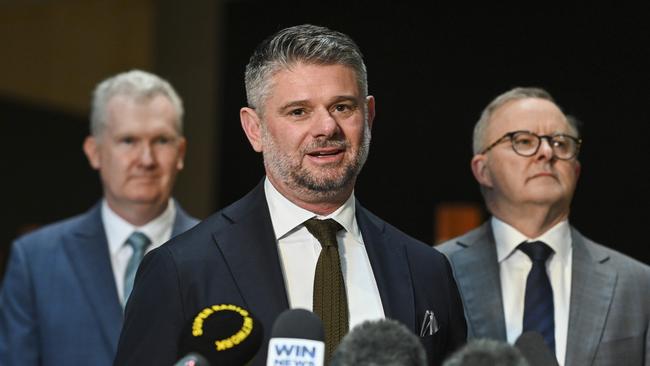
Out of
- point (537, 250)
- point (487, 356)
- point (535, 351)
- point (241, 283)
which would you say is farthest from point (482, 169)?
point (487, 356)

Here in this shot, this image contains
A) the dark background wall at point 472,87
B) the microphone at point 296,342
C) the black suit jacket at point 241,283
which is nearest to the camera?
the microphone at point 296,342

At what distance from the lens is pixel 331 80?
1.84 metres

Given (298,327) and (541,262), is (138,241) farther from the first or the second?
(298,327)

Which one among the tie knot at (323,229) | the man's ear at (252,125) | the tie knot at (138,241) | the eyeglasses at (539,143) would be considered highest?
the man's ear at (252,125)

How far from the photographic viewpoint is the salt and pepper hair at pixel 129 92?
3.24 metres

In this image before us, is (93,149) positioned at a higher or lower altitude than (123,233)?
higher

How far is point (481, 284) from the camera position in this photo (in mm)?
2736

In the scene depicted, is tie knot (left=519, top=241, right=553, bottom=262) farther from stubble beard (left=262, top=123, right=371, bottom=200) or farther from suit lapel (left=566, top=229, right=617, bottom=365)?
stubble beard (left=262, top=123, right=371, bottom=200)

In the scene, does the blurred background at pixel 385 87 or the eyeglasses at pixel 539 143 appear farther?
the blurred background at pixel 385 87

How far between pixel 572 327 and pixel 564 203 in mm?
372

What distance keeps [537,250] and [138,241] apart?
1162 mm

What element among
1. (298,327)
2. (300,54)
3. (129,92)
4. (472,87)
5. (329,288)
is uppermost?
(300,54)

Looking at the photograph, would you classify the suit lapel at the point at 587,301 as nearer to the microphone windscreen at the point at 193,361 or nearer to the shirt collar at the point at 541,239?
the shirt collar at the point at 541,239

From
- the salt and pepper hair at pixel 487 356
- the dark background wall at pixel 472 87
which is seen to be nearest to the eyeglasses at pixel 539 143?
the salt and pepper hair at pixel 487 356
